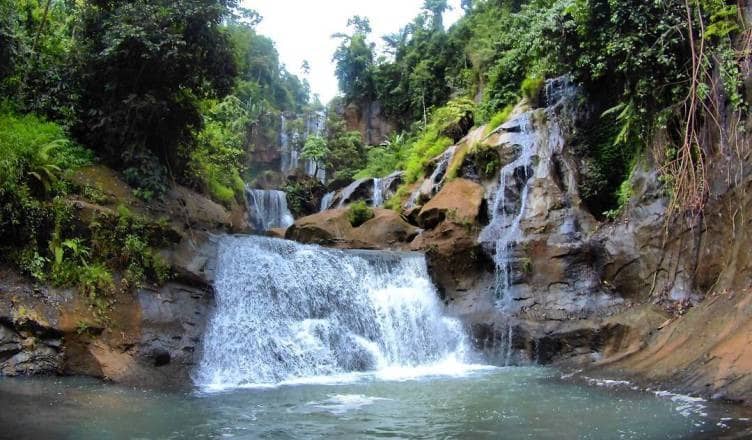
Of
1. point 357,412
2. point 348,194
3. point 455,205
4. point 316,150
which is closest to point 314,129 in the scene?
point 316,150

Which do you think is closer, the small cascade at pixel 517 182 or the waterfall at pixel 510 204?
the small cascade at pixel 517 182

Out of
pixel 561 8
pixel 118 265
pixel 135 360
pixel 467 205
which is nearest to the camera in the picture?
pixel 135 360

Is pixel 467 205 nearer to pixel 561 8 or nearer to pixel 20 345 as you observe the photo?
pixel 561 8

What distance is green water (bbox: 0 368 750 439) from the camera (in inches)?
263

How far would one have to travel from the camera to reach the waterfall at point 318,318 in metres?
11.9

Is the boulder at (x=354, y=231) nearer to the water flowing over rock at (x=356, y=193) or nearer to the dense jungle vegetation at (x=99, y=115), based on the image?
the dense jungle vegetation at (x=99, y=115)

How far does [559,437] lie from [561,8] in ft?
38.5

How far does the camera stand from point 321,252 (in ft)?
47.7

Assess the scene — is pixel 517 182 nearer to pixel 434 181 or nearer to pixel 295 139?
pixel 434 181

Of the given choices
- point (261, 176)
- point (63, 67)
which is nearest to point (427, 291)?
point (63, 67)

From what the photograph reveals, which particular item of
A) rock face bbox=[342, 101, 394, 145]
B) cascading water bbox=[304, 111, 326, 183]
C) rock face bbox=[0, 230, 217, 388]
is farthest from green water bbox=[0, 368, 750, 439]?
rock face bbox=[342, 101, 394, 145]

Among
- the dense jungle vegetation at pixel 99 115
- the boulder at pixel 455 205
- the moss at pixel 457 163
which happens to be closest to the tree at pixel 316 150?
the moss at pixel 457 163

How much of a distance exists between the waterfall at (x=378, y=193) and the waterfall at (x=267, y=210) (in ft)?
16.8

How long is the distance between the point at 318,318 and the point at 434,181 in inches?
326
